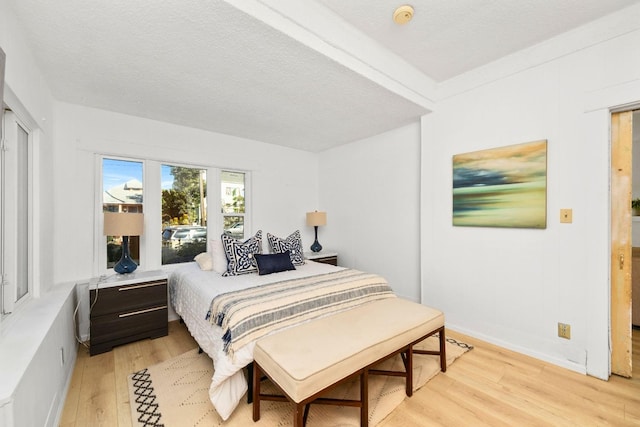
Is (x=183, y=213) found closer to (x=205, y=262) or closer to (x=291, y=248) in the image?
(x=205, y=262)

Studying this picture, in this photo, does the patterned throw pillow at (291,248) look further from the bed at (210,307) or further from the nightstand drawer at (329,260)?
the nightstand drawer at (329,260)

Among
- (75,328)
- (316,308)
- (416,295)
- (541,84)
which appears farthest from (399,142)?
(75,328)

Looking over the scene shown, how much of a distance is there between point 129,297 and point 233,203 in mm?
1784

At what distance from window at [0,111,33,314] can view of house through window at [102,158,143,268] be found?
98cm

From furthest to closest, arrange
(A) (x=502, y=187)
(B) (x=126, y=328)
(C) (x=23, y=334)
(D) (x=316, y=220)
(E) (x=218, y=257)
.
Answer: (D) (x=316, y=220)
(E) (x=218, y=257)
(B) (x=126, y=328)
(A) (x=502, y=187)
(C) (x=23, y=334)

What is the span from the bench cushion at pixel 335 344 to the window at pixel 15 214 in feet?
5.47

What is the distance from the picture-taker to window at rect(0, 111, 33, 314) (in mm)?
1652

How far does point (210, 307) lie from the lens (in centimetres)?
217

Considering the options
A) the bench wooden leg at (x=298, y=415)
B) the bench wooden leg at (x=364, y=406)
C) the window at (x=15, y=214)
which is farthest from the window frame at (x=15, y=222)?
the bench wooden leg at (x=364, y=406)

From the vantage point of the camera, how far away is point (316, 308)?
7.09 ft

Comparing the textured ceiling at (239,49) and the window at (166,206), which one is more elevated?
the textured ceiling at (239,49)

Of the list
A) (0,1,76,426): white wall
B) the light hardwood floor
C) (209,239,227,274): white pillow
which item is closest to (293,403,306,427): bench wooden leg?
the light hardwood floor

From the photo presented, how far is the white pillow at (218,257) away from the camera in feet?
9.94

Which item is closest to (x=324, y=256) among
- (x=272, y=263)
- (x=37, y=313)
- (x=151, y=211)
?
(x=272, y=263)
